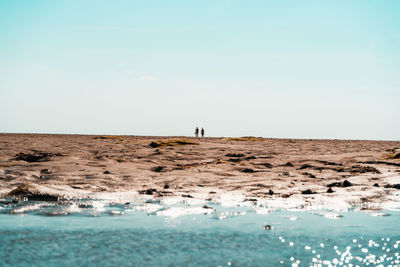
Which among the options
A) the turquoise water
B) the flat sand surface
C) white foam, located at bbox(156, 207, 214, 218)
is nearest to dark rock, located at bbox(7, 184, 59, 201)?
the flat sand surface

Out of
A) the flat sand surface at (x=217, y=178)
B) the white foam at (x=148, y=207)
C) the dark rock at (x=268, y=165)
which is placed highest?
the dark rock at (x=268, y=165)

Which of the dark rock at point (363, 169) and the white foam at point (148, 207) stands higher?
the dark rock at point (363, 169)

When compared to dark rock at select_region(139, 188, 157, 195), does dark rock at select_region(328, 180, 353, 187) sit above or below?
above

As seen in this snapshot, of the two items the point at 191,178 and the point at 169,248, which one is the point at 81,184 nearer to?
the point at 191,178

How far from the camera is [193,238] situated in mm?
3404

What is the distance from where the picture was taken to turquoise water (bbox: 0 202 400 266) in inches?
111

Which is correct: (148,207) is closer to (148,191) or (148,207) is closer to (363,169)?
(148,191)

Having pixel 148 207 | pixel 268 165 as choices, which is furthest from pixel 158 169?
pixel 148 207

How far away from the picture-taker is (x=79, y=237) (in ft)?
11.1

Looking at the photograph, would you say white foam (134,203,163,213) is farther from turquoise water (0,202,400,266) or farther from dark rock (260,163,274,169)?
dark rock (260,163,274,169)

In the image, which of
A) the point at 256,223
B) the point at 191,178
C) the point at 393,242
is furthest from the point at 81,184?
the point at 393,242

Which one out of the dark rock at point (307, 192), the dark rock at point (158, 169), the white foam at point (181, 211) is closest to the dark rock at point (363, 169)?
the dark rock at point (307, 192)

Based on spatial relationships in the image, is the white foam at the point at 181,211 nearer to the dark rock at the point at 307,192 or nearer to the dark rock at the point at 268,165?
the dark rock at the point at 307,192

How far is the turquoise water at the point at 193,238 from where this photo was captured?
281 centimetres
